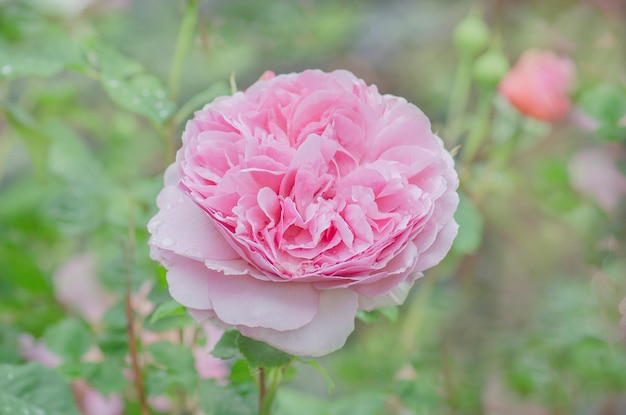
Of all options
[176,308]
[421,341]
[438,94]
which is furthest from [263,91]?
[438,94]

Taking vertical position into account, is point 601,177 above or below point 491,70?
below

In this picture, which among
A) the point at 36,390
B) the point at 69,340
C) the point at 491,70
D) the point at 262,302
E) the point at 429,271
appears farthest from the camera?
the point at 429,271

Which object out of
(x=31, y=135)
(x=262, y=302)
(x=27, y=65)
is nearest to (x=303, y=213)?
(x=262, y=302)

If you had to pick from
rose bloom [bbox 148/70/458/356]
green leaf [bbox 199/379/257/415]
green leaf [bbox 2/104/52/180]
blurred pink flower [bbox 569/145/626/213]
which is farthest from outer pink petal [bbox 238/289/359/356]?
blurred pink flower [bbox 569/145/626/213]

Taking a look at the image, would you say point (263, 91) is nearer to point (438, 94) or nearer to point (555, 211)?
point (555, 211)

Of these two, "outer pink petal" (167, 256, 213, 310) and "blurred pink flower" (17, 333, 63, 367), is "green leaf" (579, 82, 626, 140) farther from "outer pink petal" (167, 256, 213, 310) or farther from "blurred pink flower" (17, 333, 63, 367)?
"blurred pink flower" (17, 333, 63, 367)

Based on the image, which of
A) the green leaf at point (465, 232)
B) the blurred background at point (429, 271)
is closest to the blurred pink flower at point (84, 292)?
the blurred background at point (429, 271)

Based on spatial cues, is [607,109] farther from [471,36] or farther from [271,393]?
[271,393]
